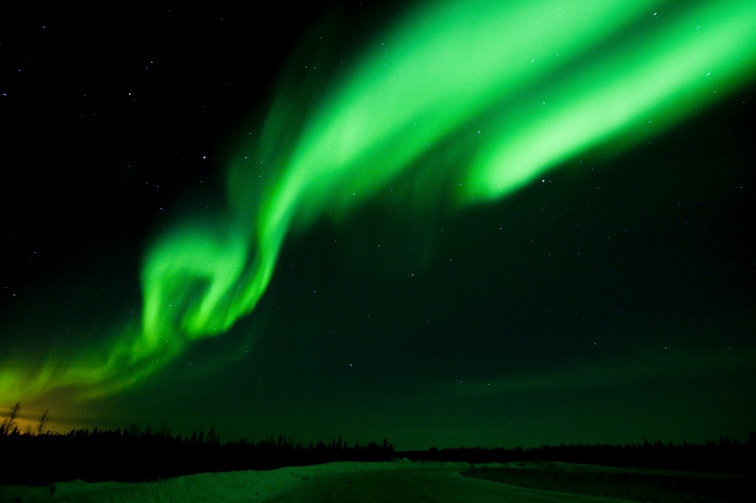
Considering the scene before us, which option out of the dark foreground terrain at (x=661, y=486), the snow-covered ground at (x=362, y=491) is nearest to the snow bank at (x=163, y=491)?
the snow-covered ground at (x=362, y=491)

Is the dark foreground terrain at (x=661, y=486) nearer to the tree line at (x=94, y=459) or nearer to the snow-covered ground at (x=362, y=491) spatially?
the snow-covered ground at (x=362, y=491)

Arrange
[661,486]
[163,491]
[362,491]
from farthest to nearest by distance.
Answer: [661,486]
[362,491]
[163,491]

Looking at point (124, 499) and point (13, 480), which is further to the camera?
point (13, 480)

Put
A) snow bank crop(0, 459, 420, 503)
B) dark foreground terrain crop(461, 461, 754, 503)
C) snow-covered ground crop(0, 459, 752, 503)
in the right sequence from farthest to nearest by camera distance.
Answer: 1. dark foreground terrain crop(461, 461, 754, 503)
2. snow-covered ground crop(0, 459, 752, 503)
3. snow bank crop(0, 459, 420, 503)

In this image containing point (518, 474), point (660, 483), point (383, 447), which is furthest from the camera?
point (383, 447)

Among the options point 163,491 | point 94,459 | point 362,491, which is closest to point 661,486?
point 362,491

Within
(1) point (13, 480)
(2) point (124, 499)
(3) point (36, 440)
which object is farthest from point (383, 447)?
(2) point (124, 499)

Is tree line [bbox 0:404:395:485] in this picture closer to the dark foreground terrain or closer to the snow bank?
the snow bank

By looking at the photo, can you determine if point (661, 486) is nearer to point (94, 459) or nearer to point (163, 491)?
point (163, 491)

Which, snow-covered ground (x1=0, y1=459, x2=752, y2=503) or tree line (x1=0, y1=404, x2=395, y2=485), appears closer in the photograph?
snow-covered ground (x1=0, y1=459, x2=752, y2=503)

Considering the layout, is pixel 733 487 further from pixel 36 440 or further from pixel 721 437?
pixel 36 440

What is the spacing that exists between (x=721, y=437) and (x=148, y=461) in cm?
7335

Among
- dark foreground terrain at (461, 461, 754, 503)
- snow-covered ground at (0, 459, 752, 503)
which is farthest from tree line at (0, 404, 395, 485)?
dark foreground terrain at (461, 461, 754, 503)

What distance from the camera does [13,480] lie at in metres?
29.2
